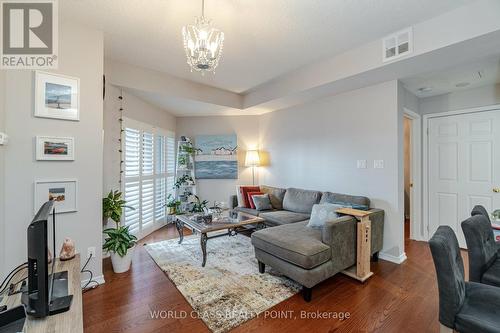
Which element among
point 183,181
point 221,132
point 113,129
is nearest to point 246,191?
point 183,181

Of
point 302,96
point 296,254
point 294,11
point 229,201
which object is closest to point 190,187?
point 229,201

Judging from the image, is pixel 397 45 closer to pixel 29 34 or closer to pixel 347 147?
pixel 347 147

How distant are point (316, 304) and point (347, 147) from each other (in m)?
2.33

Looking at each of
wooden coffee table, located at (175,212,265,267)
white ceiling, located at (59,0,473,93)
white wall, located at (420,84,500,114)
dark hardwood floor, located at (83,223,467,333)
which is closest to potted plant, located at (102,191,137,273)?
dark hardwood floor, located at (83,223,467,333)

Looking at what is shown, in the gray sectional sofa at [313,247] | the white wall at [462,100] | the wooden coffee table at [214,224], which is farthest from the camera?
the white wall at [462,100]

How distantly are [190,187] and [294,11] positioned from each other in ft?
13.1

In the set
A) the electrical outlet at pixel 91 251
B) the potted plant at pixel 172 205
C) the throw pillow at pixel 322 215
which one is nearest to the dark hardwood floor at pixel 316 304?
the electrical outlet at pixel 91 251

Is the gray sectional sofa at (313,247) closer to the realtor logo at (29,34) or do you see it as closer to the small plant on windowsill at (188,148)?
the realtor logo at (29,34)

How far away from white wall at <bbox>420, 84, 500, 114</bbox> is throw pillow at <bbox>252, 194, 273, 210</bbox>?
3034mm

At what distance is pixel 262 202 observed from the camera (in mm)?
4211

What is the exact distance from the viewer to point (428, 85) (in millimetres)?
3238

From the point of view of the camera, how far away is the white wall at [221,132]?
16.9ft

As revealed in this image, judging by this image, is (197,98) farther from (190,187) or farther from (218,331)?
(218,331)

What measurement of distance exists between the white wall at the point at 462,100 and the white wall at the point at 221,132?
3213mm
